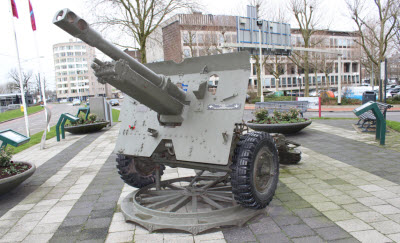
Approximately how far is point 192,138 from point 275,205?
143 cm

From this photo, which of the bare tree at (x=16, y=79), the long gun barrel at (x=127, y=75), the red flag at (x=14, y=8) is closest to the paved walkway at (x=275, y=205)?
the long gun barrel at (x=127, y=75)

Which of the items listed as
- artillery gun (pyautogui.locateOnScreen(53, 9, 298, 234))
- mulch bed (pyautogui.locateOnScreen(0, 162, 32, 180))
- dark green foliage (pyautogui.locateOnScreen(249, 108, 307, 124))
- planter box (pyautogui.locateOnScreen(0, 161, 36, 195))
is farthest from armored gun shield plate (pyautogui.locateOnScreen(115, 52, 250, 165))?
dark green foliage (pyautogui.locateOnScreen(249, 108, 307, 124))

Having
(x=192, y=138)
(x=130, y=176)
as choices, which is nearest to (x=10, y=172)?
(x=130, y=176)

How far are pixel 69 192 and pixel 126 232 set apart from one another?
2093 millimetres

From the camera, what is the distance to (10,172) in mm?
5113

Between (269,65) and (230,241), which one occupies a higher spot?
(269,65)

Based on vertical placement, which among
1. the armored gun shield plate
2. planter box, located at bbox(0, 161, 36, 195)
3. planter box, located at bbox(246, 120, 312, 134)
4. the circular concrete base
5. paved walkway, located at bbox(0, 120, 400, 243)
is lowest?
paved walkway, located at bbox(0, 120, 400, 243)

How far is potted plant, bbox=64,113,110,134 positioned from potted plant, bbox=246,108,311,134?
6.52 m

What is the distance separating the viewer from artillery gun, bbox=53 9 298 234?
10.9 feet

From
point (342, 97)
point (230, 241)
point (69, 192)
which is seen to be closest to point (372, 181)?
point (230, 241)

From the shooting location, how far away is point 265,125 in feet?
28.9

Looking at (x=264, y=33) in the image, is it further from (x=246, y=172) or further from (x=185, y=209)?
(x=246, y=172)

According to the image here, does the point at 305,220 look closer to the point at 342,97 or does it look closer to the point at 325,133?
the point at 325,133

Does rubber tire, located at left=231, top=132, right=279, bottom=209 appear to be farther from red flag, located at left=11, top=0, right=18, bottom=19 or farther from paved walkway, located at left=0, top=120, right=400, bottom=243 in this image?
red flag, located at left=11, top=0, right=18, bottom=19
